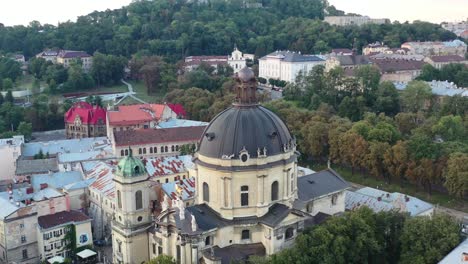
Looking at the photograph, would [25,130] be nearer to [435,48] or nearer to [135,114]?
[135,114]

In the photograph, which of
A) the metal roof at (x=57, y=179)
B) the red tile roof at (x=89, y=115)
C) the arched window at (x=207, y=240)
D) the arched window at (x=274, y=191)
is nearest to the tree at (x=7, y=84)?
the red tile roof at (x=89, y=115)

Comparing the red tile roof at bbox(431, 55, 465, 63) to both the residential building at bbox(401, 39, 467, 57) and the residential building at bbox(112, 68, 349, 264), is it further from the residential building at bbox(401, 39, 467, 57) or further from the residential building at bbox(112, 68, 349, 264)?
the residential building at bbox(112, 68, 349, 264)

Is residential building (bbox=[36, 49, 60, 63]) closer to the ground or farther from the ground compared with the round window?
farther from the ground

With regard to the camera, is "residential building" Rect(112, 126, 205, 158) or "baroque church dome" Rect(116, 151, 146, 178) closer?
"baroque church dome" Rect(116, 151, 146, 178)

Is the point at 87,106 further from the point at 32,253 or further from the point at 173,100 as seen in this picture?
the point at 32,253

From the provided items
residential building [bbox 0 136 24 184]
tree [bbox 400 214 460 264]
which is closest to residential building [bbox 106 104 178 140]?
residential building [bbox 0 136 24 184]

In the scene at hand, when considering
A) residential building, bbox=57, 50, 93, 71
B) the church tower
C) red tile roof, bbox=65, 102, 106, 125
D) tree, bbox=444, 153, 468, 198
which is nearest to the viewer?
the church tower

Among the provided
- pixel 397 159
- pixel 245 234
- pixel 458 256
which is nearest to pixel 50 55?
pixel 397 159

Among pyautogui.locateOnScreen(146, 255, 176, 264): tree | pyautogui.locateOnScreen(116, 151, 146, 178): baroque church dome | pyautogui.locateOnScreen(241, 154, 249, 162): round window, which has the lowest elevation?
pyautogui.locateOnScreen(146, 255, 176, 264): tree
